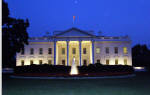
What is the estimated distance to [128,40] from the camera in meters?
41.9

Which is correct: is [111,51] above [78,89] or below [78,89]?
above

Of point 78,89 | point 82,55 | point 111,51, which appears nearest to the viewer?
point 78,89

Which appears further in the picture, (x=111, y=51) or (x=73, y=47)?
(x=73, y=47)

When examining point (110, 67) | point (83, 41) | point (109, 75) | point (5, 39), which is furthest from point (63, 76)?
point (83, 41)

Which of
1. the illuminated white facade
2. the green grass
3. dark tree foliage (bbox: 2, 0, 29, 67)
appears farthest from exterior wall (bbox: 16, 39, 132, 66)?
the green grass

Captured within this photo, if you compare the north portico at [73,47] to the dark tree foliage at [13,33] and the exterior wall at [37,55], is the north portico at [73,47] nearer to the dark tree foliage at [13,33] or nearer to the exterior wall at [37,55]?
the exterior wall at [37,55]

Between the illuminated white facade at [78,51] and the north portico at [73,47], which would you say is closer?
the north portico at [73,47]

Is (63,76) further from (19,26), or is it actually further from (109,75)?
(19,26)

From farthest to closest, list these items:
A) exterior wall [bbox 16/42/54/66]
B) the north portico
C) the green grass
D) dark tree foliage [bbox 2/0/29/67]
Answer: exterior wall [bbox 16/42/54/66]
the north portico
dark tree foliage [bbox 2/0/29/67]
the green grass

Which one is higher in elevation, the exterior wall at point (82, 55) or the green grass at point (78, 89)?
the exterior wall at point (82, 55)

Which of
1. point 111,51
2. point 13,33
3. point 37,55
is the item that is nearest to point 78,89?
point 13,33

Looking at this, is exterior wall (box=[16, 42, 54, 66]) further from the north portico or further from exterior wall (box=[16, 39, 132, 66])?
the north portico

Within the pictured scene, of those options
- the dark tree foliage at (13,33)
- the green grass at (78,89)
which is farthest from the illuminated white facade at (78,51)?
the green grass at (78,89)

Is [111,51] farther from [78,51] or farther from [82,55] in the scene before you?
[78,51]
